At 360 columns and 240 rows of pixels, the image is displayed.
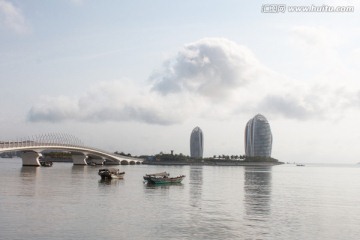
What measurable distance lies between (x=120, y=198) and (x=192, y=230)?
75.9 ft

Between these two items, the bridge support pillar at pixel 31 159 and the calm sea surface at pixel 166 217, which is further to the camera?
the bridge support pillar at pixel 31 159

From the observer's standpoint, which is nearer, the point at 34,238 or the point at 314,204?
the point at 34,238

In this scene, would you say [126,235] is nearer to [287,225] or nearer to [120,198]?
[287,225]

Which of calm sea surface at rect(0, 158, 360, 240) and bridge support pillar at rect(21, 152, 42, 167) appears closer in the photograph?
calm sea surface at rect(0, 158, 360, 240)

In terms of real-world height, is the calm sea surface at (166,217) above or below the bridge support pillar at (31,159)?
below

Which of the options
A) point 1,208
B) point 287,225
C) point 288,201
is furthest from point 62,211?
point 288,201

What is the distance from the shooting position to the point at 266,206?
51719mm

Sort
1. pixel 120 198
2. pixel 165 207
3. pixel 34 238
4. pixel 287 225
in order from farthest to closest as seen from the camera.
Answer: pixel 120 198 → pixel 165 207 → pixel 287 225 → pixel 34 238

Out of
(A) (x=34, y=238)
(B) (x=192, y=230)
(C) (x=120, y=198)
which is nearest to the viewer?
(A) (x=34, y=238)

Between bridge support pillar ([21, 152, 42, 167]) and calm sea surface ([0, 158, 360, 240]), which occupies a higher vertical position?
bridge support pillar ([21, 152, 42, 167])

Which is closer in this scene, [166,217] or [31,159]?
[166,217]

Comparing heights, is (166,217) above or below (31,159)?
below

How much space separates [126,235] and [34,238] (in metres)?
6.31

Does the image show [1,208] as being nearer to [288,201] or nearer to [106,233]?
[106,233]
